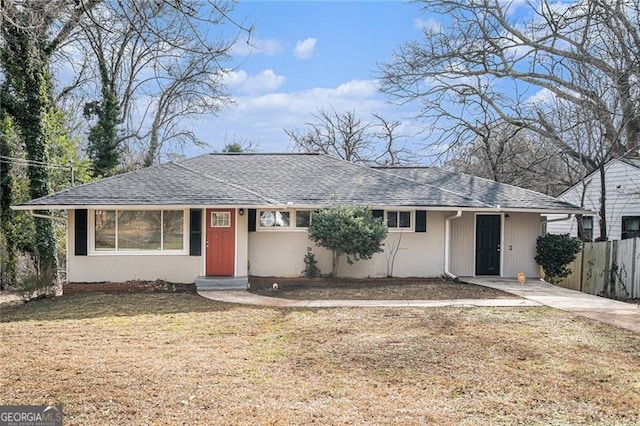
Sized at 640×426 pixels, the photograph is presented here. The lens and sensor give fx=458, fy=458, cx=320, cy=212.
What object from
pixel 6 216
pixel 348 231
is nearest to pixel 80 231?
pixel 6 216

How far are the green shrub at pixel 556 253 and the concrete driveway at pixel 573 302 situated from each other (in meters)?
0.58

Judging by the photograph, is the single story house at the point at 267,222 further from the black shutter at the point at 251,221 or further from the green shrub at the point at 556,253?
the green shrub at the point at 556,253

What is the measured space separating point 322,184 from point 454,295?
5.37 meters

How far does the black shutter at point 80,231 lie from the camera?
39.5ft

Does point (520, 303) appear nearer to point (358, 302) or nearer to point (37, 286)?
point (358, 302)

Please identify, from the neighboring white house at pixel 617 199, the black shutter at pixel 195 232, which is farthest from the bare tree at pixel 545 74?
the black shutter at pixel 195 232

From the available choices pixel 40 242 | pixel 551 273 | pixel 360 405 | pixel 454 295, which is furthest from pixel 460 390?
pixel 40 242

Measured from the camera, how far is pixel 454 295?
1112cm

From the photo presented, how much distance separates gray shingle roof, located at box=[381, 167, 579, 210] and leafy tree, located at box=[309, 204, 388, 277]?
3.57 meters

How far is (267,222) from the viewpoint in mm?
13188

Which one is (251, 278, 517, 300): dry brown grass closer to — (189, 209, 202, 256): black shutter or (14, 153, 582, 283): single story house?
(14, 153, 582, 283): single story house

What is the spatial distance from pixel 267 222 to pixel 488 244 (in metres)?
6.77

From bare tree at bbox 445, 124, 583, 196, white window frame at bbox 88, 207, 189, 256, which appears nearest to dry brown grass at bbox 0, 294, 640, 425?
white window frame at bbox 88, 207, 189, 256

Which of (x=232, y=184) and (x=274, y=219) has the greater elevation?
(x=232, y=184)
